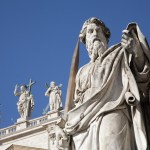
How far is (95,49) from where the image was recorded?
364 centimetres

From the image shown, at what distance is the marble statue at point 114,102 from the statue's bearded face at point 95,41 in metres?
0.10

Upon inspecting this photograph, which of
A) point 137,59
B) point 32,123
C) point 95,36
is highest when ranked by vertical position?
point 32,123

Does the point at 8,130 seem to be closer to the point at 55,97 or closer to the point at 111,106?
the point at 55,97

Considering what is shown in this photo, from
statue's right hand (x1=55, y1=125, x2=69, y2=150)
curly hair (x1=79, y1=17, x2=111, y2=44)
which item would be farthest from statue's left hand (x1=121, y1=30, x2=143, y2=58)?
statue's right hand (x1=55, y1=125, x2=69, y2=150)

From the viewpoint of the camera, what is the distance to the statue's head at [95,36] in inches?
144

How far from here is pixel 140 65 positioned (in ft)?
10.9

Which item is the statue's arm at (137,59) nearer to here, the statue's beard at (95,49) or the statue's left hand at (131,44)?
the statue's left hand at (131,44)

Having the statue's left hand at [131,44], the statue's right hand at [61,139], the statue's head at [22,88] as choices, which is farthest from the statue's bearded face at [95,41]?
the statue's head at [22,88]

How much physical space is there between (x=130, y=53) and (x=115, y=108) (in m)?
0.36

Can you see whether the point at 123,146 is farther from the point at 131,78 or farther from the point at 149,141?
the point at 131,78

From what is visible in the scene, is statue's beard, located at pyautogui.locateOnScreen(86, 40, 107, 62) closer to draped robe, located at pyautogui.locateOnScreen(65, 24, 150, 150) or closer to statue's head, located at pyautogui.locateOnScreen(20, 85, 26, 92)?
draped robe, located at pyautogui.locateOnScreen(65, 24, 150, 150)

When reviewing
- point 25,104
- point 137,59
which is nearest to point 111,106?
point 137,59

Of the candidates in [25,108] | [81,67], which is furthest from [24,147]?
[81,67]

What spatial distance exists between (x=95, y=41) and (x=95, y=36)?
4cm
